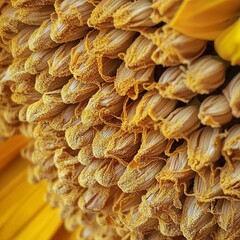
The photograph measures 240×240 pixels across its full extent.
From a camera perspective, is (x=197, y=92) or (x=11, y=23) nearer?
(x=197, y=92)

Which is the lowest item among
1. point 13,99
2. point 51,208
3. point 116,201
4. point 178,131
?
point 51,208

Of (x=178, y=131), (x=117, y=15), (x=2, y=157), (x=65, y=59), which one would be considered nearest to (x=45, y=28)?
(x=65, y=59)

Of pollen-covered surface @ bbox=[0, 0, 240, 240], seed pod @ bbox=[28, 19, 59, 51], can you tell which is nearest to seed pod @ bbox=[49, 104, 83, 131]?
pollen-covered surface @ bbox=[0, 0, 240, 240]

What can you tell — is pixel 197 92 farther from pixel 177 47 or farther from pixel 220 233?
pixel 220 233

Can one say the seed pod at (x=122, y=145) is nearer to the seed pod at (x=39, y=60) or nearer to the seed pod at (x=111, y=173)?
the seed pod at (x=111, y=173)

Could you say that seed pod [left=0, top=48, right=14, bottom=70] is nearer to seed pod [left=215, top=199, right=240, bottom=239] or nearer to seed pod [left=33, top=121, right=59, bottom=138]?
seed pod [left=33, top=121, right=59, bottom=138]

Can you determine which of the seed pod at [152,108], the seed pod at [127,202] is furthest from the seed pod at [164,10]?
the seed pod at [127,202]

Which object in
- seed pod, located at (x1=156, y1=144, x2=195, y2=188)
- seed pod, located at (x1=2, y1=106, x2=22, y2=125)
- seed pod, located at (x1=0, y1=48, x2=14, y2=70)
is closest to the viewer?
seed pod, located at (x1=156, y1=144, x2=195, y2=188)

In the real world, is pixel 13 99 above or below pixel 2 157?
above
